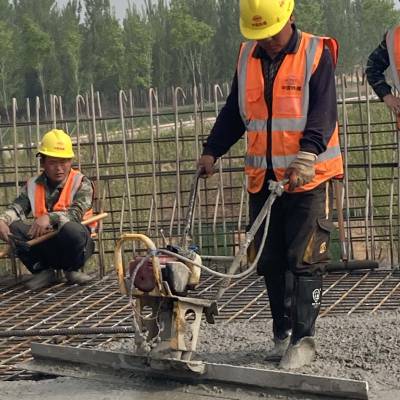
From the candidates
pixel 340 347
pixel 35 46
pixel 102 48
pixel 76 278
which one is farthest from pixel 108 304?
pixel 102 48

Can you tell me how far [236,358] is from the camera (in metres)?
5.33

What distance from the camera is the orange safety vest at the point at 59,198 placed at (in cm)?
788

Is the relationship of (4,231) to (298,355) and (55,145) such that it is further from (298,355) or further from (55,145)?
(298,355)

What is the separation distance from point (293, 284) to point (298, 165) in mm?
660

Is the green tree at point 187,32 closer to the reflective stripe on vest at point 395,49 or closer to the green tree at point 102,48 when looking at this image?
the green tree at point 102,48

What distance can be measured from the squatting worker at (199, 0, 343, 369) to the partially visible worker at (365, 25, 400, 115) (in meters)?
1.43

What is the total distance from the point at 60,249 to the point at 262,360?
3017mm

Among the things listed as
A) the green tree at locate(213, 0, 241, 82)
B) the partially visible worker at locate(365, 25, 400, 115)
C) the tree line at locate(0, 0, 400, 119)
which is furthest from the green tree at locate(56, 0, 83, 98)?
the partially visible worker at locate(365, 25, 400, 115)

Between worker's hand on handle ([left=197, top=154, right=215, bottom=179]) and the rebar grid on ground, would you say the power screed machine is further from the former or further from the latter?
the rebar grid on ground

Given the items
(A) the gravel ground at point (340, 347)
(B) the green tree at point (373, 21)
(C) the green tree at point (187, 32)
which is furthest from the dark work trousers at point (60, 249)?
(B) the green tree at point (373, 21)

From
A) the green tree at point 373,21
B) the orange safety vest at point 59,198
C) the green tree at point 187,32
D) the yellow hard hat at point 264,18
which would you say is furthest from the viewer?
the green tree at point 373,21

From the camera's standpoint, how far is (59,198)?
311 inches

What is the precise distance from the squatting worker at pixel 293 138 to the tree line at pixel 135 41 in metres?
29.0

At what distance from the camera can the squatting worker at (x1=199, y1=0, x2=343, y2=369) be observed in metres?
4.99
